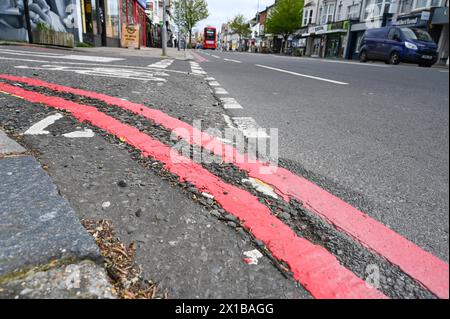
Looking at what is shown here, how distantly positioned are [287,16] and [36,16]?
1595 inches

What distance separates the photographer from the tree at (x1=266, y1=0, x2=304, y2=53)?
46.4 m

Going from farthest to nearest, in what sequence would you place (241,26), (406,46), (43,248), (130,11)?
(241,26) < (130,11) < (406,46) < (43,248)

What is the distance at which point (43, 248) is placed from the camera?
923mm

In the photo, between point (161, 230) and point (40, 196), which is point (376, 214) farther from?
point (40, 196)

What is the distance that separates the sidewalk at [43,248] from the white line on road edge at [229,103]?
90.9 inches

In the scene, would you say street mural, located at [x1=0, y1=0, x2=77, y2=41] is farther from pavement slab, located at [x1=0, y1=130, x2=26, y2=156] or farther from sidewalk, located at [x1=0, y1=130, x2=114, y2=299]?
sidewalk, located at [x1=0, y1=130, x2=114, y2=299]

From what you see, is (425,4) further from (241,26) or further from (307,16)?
(241,26)

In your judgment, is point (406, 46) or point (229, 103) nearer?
point (229, 103)

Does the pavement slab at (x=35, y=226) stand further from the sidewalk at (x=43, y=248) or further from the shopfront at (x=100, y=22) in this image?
the shopfront at (x=100, y=22)

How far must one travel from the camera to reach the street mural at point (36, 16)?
12.8m

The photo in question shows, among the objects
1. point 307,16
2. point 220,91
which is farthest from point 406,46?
point 307,16

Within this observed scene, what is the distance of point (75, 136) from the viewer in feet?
6.37

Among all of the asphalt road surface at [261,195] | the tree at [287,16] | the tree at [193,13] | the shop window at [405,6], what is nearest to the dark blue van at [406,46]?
the asphalt road surface at [261,195]
